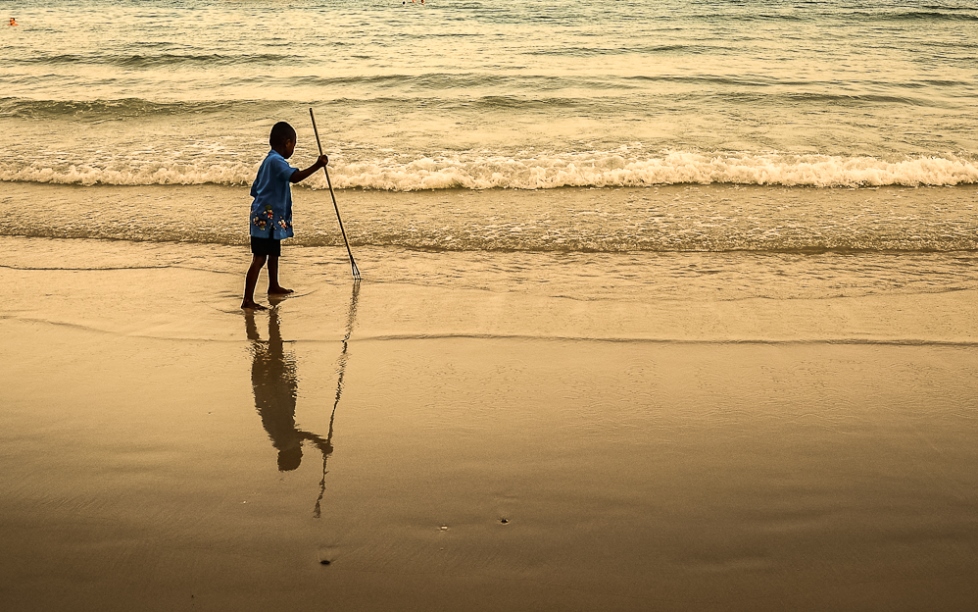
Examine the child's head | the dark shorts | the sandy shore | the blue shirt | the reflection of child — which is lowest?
the reflection of child

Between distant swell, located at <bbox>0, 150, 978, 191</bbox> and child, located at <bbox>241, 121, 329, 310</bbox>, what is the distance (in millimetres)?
3774

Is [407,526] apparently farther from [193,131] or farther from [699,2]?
[699,2]

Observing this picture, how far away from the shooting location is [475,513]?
3.22 m

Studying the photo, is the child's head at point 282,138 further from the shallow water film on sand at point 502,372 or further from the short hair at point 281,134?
the shallow water film on sand at point 502,372

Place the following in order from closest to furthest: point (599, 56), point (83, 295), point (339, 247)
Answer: point (83, 295)
point (339, 247)
point (599, 56)

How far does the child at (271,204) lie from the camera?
5.64m

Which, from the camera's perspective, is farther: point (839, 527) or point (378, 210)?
point (378, 210)

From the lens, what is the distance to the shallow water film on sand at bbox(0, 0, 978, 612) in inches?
116

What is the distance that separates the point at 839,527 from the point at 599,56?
16878 millimetres

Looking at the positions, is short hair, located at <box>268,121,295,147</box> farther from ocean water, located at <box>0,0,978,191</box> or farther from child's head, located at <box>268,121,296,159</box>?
ocean water, located at <box>0,0,978,191</box>

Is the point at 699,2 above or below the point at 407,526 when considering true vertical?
above

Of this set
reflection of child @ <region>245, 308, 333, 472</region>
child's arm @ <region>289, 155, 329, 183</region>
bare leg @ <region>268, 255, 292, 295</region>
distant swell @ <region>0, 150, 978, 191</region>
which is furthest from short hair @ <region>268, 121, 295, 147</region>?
distant swell @ <region>0, 150, 978, 191</region>

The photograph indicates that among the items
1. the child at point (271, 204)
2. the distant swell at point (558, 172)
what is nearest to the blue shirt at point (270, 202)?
the child at point (271, 204)

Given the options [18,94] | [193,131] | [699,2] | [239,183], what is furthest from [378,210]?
[699,2]
